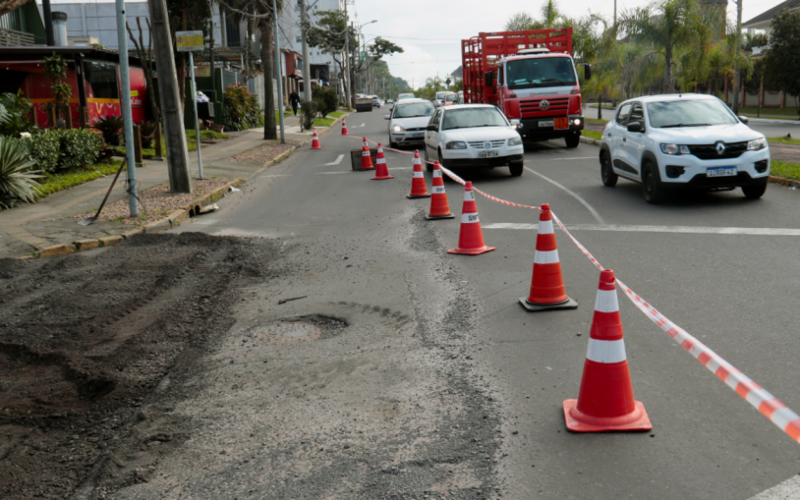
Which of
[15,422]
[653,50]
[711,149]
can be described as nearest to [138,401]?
[15,422]

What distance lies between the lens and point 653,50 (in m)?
34.8

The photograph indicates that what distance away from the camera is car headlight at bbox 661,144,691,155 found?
10.6 meters

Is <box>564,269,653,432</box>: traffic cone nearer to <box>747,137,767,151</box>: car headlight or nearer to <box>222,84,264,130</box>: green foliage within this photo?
<box>747,137,767,151</box>: car headlight

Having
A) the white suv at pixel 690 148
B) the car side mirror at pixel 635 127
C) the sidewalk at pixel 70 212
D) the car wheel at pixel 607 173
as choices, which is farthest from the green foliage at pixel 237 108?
the car side mirror at pixel 635 127

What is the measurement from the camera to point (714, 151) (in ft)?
34.5

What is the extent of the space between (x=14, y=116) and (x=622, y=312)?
13850 mm

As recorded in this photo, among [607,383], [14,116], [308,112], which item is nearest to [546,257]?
[607,383]

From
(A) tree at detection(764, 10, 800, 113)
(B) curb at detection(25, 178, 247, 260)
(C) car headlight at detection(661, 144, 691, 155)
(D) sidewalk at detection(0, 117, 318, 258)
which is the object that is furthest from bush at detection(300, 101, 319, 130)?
(C) car headlight at detection(661, 144, 691, 155)

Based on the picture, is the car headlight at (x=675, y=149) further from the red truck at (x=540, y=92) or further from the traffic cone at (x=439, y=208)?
the red truck at (x=540, y=92)

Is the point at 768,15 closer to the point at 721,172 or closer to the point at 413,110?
the point at 413,110

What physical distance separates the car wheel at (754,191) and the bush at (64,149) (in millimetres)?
13086

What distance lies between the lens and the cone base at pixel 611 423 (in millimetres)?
3742

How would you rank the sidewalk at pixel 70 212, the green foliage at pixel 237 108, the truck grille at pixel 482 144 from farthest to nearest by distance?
the green foliage at pixel 237 108, the truck grille at pixel 482 144, the sidewalk at pixel 70 212

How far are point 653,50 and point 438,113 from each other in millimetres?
22366
